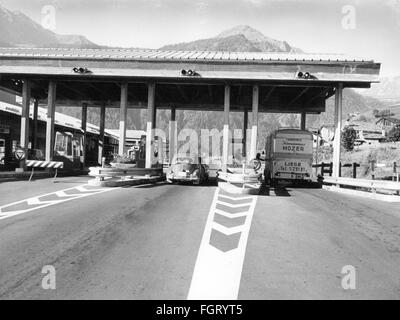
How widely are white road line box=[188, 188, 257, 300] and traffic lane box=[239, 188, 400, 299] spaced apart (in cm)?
13

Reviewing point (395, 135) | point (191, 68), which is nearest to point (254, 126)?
point (191, 68)

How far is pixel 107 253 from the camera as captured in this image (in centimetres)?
617

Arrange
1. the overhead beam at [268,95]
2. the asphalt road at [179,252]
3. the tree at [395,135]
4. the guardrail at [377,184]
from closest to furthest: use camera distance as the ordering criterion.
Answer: the asphalt road at [179,252]
the guardrail at [377,184]
the overhead beam at [268,95]
the tree at [395,135]

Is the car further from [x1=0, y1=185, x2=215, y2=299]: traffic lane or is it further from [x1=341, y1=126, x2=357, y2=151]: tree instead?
[x1=341, y1=126, x2=357, y2=151]: tree

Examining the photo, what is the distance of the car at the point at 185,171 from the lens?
21.6m

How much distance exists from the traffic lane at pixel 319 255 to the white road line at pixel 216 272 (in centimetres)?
13

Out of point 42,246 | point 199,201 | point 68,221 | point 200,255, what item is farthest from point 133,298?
point 199,201

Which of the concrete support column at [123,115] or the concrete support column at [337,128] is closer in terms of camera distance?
the concrete support column at [337,128]

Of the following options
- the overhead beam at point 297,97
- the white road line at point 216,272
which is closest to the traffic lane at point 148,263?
the white road line at point 216,272

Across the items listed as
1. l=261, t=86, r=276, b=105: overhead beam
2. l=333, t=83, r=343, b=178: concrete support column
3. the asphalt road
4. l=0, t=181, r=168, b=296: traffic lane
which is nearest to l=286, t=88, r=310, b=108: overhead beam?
l=261, t=86, r=276, b=105: overhead beam

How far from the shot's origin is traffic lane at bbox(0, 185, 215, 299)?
4641mm

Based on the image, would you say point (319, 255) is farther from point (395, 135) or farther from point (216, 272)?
point (395, 135)

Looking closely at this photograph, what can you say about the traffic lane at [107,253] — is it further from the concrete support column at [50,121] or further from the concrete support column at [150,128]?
the concrete support column at [50,121]

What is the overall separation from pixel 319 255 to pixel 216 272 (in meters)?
2.00
